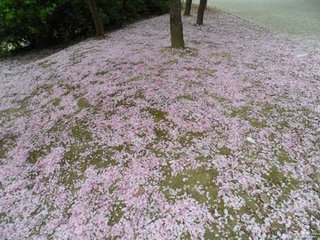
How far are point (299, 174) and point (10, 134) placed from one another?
260 inches

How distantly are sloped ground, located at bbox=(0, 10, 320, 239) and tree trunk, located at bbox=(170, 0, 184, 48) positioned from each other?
1.16m

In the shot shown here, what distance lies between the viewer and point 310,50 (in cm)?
1100

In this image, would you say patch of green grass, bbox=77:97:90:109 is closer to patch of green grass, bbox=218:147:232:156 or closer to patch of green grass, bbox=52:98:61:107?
patch of green grass, bbox=52:98:61:107

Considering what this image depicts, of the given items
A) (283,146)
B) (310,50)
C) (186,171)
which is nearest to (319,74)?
(310,50)

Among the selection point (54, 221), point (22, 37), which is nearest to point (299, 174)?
point (54, 221)

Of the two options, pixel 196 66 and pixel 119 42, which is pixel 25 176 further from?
pixel 119 42

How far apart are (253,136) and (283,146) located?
586mm

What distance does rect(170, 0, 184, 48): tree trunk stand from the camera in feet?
30.4

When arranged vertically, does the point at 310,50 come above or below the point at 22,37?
below

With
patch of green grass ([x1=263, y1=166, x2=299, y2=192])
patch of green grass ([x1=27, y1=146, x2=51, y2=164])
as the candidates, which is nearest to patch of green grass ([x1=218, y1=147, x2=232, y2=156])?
patch of green grass ([x1=263, y1=166, x2=299, y2=192])

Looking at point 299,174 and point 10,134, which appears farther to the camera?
point 10,134

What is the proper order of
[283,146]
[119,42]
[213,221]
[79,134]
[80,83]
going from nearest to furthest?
[213,221] → [283,146] → [79,134] → [80,83] → [119,42]

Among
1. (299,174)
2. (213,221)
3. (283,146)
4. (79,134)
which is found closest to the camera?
(213,221)

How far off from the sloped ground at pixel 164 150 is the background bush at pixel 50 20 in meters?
4.57
